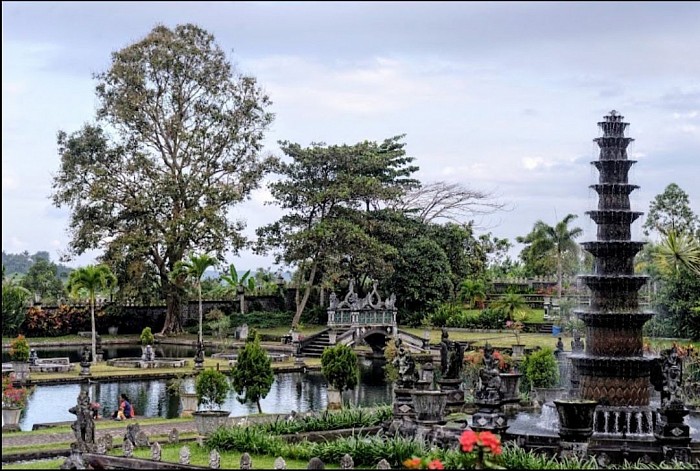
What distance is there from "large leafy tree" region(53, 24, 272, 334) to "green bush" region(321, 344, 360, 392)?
97.1 ft

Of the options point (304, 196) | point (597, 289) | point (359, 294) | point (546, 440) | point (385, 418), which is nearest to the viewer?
point (546, 440)

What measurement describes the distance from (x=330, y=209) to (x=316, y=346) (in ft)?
35.1

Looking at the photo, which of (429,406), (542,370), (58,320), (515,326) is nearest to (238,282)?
(58,320)

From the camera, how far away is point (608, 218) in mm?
28000

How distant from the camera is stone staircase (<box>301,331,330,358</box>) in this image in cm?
5871

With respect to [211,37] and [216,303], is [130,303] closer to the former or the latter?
[216,303]

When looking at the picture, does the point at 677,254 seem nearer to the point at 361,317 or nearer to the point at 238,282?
the point at 361,317

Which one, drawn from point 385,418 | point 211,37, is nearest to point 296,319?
point 211,37

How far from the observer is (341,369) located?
1420 inches

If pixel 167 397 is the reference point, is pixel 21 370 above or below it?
above

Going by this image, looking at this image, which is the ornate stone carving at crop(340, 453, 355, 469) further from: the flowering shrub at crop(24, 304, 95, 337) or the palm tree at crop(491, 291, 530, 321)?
the flowering shrub at crop(24, 304, 95, 337)

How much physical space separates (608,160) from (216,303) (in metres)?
48.8

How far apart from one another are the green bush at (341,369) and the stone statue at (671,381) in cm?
1188

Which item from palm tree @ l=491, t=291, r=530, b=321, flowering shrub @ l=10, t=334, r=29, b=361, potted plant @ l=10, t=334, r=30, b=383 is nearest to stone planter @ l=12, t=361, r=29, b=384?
potted plant @ l=10, t=334, r=30, b=383
